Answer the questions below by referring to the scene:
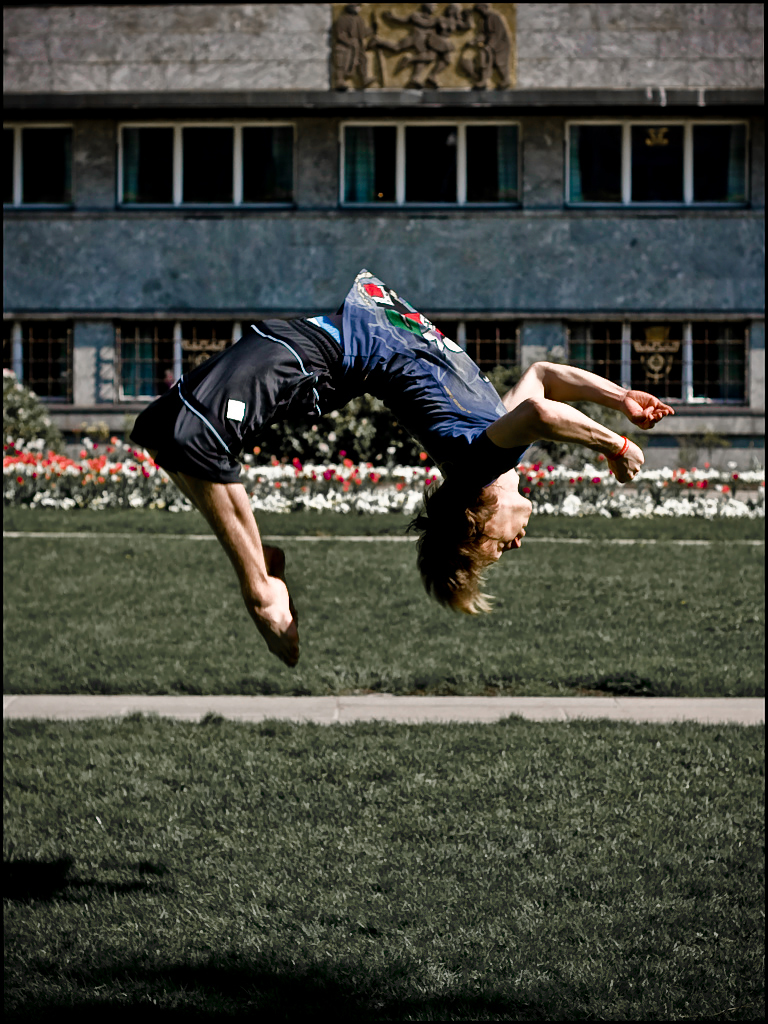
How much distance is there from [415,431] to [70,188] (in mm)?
19534

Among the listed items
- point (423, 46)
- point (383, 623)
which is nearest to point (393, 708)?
point (383, 623)

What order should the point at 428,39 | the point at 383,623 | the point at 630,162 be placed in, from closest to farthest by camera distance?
the point at 383,623 < the point at 428,39 < the point at 630,162

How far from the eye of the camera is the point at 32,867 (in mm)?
5195

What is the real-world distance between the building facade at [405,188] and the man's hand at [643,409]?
55.6 ft

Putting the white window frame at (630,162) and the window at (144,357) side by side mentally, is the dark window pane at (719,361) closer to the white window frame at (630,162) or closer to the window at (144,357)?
the white window frame at (630,162)

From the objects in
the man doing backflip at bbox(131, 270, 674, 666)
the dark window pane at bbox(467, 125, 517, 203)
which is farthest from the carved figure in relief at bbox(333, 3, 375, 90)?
the man doing backflip at bbox(131, 270, 674, 666)

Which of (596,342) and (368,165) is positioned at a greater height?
(368,165)

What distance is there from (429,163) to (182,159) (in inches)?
184

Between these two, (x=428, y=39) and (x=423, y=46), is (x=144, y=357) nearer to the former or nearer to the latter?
(x=423, y=46)

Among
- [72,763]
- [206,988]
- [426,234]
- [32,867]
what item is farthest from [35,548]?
[426,234]

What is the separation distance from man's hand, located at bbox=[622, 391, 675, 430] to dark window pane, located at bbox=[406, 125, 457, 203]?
60.0 feet

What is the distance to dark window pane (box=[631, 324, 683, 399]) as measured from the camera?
2091 centimetres

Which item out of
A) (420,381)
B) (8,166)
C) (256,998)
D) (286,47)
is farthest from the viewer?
(8,166)

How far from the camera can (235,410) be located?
3504 mm
